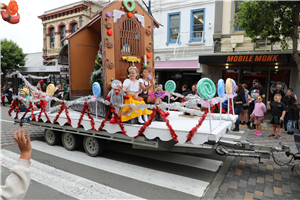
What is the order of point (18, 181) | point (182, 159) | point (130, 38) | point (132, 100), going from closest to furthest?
1. point (18, 181)
2. point (132, 100)
3. point (182, 159)
4. point (130, 38)

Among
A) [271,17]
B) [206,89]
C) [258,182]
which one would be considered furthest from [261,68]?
[206,89]

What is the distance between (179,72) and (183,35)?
275cm

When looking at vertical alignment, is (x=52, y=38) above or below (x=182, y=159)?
above

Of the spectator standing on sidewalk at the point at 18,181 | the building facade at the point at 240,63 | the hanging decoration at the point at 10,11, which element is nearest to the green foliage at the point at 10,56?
the building facade at the point at 240,63

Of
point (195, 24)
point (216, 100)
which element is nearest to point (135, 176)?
point (216, 100)

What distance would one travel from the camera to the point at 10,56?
2139cm

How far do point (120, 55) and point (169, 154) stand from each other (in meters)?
3.11

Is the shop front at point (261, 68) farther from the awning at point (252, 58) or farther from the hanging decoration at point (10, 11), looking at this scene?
the hanging decoration at point (10, 11)

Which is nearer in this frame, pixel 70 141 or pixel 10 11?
pixel 10 11

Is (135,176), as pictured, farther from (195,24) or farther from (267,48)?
(195,24)

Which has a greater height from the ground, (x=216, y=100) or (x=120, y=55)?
(x=120, y=55)

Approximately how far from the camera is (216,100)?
4262mm

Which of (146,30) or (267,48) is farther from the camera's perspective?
(267,48)

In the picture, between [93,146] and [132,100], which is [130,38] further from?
[93,146]
